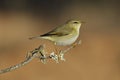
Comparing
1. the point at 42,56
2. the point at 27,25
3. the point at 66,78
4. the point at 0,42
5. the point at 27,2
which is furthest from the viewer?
the point at 27,2

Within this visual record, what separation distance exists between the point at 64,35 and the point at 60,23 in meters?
6.59

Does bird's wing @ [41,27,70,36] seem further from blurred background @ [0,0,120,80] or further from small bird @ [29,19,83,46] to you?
blurred background @ [0,0,120,80]

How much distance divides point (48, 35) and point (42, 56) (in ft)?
4.35

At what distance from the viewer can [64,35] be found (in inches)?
180

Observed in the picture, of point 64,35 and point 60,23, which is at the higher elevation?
point 64,35

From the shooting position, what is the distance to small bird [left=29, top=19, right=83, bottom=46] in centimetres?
439

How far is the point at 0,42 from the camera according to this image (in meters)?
10.6

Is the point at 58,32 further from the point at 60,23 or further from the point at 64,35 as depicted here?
the point at 60,23

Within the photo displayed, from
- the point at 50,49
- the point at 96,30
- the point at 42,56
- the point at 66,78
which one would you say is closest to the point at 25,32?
the point at 96,30

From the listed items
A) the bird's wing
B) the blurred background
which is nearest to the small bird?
the bird's wing

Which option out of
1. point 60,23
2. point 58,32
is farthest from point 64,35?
point 60,23

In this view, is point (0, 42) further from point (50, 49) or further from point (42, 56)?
point (42, 56)

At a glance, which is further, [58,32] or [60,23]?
[60,23]

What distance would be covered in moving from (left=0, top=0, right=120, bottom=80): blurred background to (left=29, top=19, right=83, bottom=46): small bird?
3.25 meters
